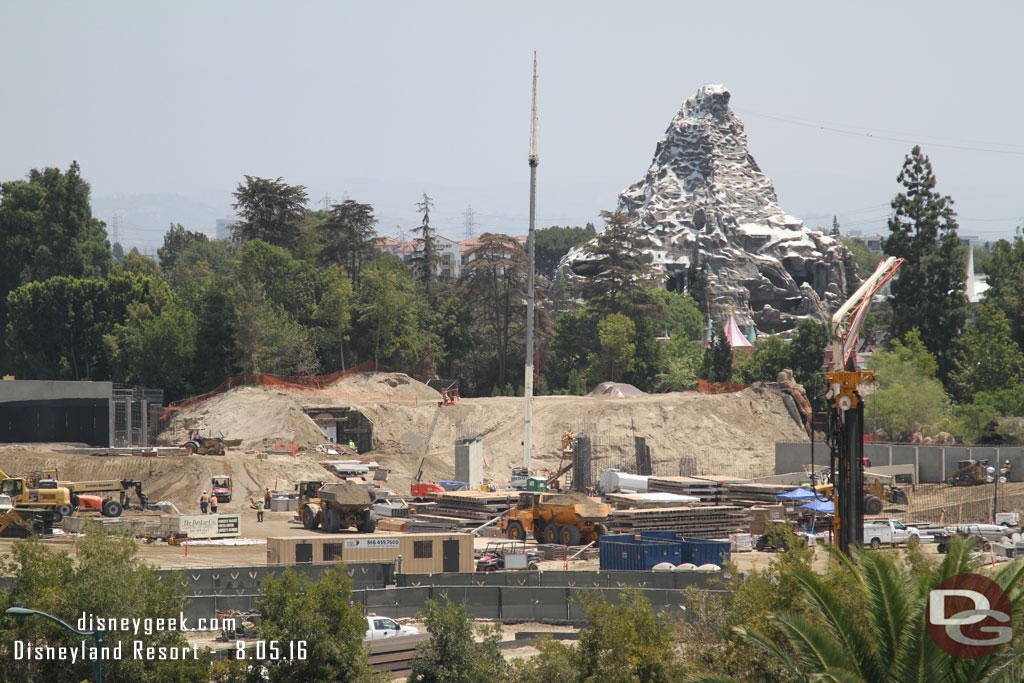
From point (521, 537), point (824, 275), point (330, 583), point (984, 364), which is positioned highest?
point (824, 275)

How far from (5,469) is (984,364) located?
6238 centimetres

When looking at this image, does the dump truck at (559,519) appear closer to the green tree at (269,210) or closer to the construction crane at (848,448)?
the construction crane at (848,448)

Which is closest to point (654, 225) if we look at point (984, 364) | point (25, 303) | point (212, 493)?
point (984, 364)

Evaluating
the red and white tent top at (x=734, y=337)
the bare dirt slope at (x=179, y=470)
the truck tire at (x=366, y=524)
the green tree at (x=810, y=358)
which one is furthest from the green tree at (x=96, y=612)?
the red and white tent top at (x=734, y=337)

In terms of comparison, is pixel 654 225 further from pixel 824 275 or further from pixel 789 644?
pixel 789 644

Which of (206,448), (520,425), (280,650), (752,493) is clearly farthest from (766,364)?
(280,650)

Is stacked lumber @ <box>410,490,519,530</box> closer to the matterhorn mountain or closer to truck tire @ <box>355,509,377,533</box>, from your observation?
truck tire @ <box>355,509,377,533</box>

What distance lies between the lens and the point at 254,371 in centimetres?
7588

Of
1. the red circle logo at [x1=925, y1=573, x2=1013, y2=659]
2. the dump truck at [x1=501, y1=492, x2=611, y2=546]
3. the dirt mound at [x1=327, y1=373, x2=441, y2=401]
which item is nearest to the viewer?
the red circle logo at [x1=925, y1=573, x2=1013, y2=659]

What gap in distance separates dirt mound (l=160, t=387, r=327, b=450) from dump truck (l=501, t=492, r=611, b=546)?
2541 cm

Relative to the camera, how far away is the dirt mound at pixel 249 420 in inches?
2576

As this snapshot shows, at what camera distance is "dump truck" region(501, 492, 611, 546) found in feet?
135

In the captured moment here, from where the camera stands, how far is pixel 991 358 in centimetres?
7581

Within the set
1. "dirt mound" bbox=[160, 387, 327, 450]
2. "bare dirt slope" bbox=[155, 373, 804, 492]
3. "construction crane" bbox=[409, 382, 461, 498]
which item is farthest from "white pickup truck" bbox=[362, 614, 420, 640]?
"dirt mound" bbox=[160, 387, 327, 450]
